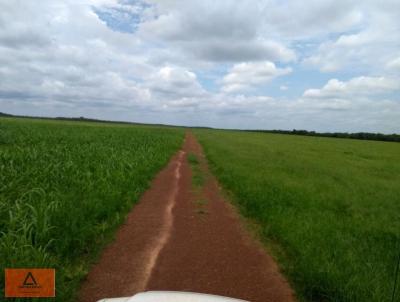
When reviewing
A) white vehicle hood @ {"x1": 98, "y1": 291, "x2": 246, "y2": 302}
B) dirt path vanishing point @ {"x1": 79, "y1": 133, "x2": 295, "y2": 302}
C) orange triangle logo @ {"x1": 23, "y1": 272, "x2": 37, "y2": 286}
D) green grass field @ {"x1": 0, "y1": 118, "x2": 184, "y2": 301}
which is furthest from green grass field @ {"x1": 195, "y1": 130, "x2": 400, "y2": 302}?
orange triangle logo @ {"x1": 23, "y1": 272, "x2": 37, "y2": 286}

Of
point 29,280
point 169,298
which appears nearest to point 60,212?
point 29,280

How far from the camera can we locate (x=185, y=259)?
5.29 m

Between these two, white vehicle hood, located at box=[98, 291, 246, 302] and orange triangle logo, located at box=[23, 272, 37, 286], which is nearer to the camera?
white vehicle hood, located at box=[98, 291, 246, 302]

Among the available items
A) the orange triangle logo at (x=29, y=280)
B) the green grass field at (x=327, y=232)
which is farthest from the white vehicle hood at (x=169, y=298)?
the green grass field at (x=327, y=232)

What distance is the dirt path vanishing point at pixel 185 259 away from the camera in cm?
438

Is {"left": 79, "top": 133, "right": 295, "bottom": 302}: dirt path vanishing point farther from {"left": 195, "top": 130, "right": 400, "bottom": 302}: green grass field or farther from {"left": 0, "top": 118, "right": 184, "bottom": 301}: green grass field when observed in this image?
{"left": 195, "top": 130, "right": 400, "bottom": 302}: green grass field

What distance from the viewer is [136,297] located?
7.72 feet

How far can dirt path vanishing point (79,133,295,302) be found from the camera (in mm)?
4375

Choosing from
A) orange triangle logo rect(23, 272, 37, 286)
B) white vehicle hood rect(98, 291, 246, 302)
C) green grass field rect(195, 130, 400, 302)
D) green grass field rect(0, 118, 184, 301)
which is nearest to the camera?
white vehicle hood rect(98, 291, 246, 302)

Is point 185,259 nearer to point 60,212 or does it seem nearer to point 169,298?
point 60,212

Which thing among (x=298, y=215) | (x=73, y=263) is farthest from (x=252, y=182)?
(x=73, y=263)

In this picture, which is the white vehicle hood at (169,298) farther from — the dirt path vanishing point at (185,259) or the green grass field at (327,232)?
the green grass field at (327,232)

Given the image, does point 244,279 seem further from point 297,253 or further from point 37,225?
point 37,225

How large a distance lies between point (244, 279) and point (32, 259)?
9.41ft
